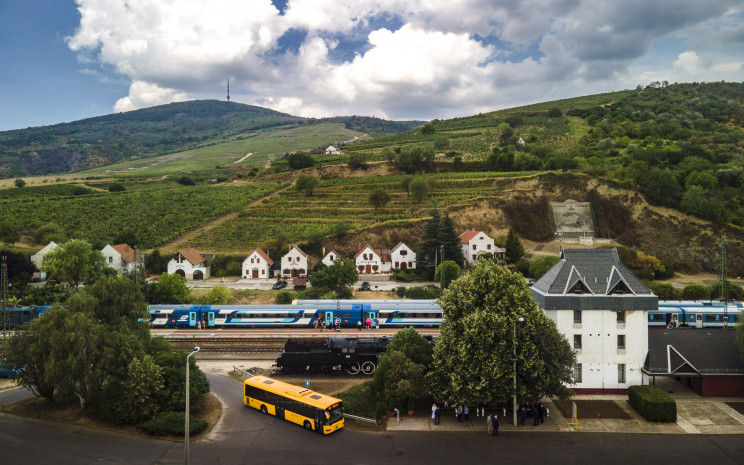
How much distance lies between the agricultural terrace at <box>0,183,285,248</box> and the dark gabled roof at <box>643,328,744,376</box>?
75.5 m

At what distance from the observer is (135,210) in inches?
3716

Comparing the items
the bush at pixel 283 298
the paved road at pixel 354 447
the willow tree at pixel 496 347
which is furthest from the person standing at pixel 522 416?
the bush at pixel 283 298

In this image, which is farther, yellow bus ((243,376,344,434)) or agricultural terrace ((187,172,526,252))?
agricultural terrace ((187,172,526,252))

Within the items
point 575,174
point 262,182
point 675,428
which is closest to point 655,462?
point 675,428

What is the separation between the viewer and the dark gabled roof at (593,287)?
28.5 m

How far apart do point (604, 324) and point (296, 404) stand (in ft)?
65.6

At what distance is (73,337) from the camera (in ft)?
81.7

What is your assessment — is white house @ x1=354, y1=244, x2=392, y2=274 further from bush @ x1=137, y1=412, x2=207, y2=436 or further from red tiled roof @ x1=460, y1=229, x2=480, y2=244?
bush @ x1=137, y1=412, x2=207, y2=436

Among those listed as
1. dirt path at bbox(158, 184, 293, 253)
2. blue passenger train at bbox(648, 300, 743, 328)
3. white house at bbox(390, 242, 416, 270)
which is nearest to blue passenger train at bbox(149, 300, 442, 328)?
blue passenger train at bbox(648, 300, 743, 328)

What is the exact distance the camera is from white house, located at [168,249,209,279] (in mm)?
68188

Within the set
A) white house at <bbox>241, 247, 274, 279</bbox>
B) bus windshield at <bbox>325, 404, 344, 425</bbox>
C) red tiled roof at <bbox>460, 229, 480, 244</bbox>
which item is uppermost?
red tiled roof at <bbox>460, 229, 480, 244</bbox>

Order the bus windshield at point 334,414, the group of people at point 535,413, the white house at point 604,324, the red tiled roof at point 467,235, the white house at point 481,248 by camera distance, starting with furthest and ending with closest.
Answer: the red tiled roof at point 467,235 < the white house at point 481,248 < the white house at point 604,324 < the group of people at point 535,413 < the bus windshield at point 334,414

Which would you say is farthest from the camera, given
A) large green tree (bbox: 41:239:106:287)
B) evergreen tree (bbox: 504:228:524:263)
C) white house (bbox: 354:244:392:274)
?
evergreen tree (bbox: 504:228:524:263)

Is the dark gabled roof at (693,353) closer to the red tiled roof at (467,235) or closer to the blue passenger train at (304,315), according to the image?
the blue passenger train at (304,315)
